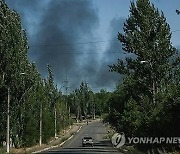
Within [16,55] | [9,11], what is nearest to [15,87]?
[16,55]

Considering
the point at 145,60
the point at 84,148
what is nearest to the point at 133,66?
the point at 145,60

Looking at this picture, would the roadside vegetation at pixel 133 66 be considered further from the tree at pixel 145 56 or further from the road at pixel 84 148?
the road at pixel 84 148

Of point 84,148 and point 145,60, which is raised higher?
point 145,60

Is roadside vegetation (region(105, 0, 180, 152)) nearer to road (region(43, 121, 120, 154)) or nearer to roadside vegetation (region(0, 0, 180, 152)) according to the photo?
roadside vegetation (region(0, 0, 180, 152))

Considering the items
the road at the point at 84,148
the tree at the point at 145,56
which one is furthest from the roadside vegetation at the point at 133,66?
the road at the point at 84,148

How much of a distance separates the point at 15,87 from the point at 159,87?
49.3 ft

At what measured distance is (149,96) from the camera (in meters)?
39.5

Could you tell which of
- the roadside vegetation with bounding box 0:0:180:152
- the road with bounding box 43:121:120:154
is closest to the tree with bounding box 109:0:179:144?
the roadside vegetation with bounding box 0:0:180:152

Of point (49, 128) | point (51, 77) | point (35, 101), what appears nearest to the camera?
point (35, 101)

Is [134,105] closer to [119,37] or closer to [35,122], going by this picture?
[119,37]

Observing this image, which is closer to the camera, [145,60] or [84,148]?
[145,60]

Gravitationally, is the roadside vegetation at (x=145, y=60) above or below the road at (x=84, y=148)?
above

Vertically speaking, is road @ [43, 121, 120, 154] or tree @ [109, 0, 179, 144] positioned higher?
tree @ [109, 0, 179, 144]

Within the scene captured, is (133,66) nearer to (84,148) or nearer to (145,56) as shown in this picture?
(145,56)
